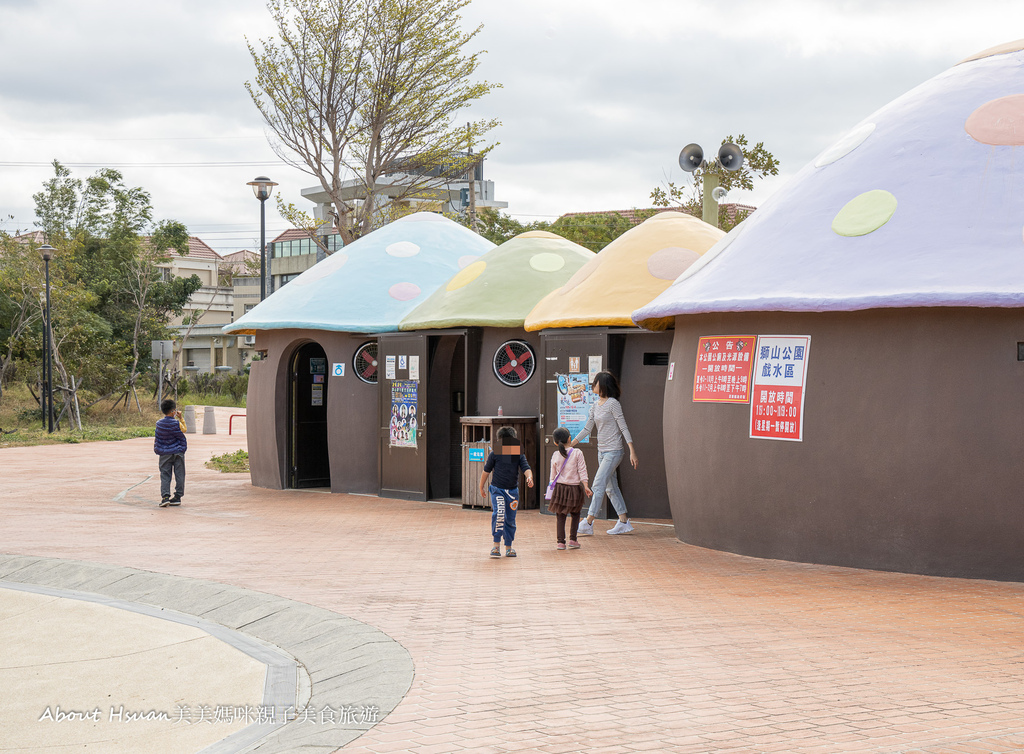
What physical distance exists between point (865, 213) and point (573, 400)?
185 inches

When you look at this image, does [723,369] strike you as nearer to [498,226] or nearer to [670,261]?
[670,261]

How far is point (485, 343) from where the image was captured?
48.3 ft

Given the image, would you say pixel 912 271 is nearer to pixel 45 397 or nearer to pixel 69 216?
pixel 45 397

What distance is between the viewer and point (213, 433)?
33219 millimetres

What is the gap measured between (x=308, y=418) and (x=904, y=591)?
37.3 ft

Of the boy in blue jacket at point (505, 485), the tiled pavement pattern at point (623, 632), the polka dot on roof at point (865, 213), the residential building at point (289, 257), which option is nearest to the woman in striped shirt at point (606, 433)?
the tiled pavement pattern at point (623, 632)

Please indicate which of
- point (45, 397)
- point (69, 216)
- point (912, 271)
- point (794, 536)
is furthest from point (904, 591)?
point (69, 216)

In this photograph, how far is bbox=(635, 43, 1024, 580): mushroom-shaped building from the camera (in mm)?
8508

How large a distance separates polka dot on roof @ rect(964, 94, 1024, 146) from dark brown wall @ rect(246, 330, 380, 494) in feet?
30.5

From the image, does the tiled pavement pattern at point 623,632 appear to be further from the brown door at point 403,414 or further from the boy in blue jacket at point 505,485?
the brown door at point 403,414

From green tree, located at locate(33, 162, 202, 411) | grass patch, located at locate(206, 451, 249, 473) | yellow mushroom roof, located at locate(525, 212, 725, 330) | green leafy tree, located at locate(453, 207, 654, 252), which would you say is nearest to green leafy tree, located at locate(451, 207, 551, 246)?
green leafy tree, located at locate(453, 207, 654, 252)

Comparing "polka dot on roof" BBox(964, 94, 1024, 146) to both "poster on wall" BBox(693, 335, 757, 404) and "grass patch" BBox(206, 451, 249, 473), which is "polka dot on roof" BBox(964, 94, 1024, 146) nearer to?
"poster on wall" BBox(693, 335, 757, 404)

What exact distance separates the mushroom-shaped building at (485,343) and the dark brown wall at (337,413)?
2.50 feet

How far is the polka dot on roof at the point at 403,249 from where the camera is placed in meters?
17.4
